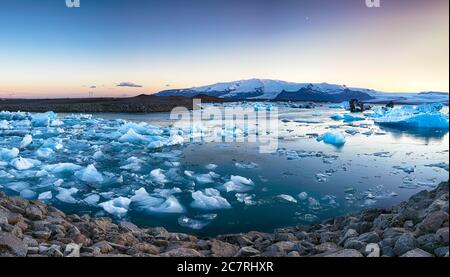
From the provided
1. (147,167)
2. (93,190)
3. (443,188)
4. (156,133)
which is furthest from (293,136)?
(443,188)

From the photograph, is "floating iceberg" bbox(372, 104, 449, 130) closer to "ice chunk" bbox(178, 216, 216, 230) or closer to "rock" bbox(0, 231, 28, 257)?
"ice chunk" bbox(178, 216, 216, 230)

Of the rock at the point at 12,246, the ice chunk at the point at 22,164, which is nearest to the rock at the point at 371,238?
the rock at the point at 12,246

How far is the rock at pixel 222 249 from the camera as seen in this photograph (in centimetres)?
253

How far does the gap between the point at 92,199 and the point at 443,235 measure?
368cm

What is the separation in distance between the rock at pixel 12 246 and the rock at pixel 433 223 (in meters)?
2.23

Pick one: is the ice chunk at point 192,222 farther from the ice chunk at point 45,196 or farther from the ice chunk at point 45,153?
the ice chunk at point 45,153

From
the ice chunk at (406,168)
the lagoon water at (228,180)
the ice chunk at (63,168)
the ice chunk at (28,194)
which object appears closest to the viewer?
the lagoon water at (228,180)

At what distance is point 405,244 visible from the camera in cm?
196

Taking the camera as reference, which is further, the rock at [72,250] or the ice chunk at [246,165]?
the ice chunk at [246,165]

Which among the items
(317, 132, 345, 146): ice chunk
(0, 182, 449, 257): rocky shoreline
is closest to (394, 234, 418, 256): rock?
(0, 182, 449, 257): rocky shoreline

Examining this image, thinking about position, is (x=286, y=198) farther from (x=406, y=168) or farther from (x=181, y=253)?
(x=406, y=168)

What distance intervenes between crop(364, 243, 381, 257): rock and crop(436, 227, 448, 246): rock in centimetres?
30

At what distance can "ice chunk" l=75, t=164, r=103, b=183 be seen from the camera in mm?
5281
